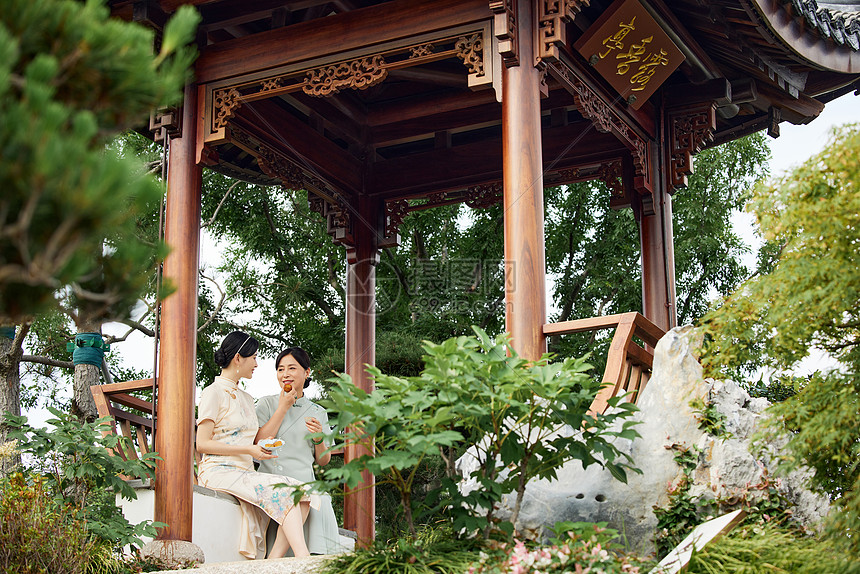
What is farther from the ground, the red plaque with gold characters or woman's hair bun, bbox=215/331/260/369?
the red plaque with gold characters

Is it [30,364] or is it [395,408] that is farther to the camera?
[30,364]

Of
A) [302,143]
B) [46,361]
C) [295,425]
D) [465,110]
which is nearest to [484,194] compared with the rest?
[465,110]

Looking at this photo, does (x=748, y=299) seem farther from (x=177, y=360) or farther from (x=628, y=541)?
(x=177, y=360)

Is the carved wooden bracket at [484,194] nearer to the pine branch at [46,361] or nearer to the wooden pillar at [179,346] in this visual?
the wooden pillar at [179,346]

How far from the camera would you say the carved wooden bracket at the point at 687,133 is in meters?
6.90

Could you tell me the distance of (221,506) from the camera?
5609mm

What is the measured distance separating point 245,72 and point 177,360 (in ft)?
5.67

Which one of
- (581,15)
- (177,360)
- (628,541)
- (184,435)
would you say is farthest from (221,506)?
(581,15)

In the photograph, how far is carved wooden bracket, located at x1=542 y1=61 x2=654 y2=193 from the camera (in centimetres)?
574

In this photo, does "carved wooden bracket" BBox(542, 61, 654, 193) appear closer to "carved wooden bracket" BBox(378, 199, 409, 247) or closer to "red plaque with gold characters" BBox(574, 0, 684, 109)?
"red plaque with gold characters" BBox(574, 0, 684, 109)

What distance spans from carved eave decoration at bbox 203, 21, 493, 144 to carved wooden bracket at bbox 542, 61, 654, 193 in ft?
1.27

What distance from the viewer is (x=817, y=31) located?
249 inches

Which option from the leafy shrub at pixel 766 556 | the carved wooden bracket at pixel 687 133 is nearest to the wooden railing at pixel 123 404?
the leafy shrub at pixel 766 556

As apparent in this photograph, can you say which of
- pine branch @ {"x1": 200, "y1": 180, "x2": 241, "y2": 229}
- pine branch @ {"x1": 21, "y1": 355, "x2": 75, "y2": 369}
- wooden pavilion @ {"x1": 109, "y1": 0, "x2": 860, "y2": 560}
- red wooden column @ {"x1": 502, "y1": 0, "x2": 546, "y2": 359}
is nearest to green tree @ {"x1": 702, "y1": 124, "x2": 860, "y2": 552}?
red wooden column @ {"x1": 502, "y1": 0, "x2": 546, "y2": 359}
